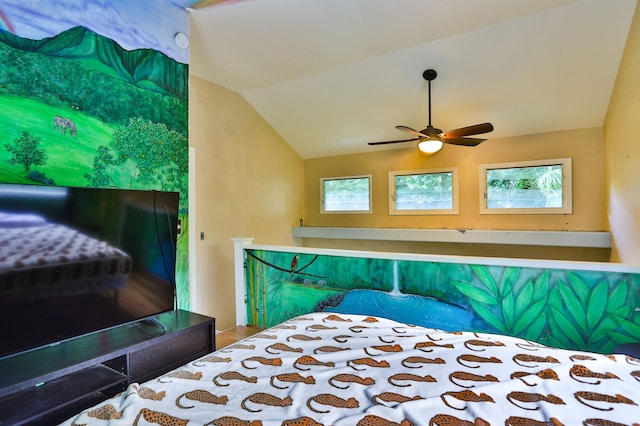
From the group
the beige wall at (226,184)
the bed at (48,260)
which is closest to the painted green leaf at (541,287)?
the bed at (48,260)

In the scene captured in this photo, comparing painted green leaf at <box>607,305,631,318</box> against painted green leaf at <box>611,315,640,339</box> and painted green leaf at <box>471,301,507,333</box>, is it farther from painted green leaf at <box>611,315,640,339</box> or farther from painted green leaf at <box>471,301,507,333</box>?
painted green leaf at <box>471,301,507,333</box>

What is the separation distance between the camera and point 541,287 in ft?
7.22

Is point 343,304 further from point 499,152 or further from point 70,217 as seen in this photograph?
point 499,152

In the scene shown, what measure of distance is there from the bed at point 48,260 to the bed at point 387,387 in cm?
97

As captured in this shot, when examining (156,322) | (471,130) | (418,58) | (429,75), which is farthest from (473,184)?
(156,322)

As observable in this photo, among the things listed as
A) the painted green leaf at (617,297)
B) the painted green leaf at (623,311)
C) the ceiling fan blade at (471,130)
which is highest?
the ceiling fan blade at (471,130)

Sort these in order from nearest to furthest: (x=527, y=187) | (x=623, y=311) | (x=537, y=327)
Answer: (x=623, y=311), (x=537, y=327), (x=527, y=187)

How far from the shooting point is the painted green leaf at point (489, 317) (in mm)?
2305

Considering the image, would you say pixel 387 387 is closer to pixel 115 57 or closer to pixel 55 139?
pixel 55 139

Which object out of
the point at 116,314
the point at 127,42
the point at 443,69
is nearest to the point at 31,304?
the point at 116,314

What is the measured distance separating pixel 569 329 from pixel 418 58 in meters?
2.82

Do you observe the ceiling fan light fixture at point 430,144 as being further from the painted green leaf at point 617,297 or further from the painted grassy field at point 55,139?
the painted grassy field at point 55,139

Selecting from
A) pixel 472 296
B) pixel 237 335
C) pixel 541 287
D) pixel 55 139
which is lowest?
pixel 237 335

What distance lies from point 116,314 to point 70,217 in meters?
0.65
